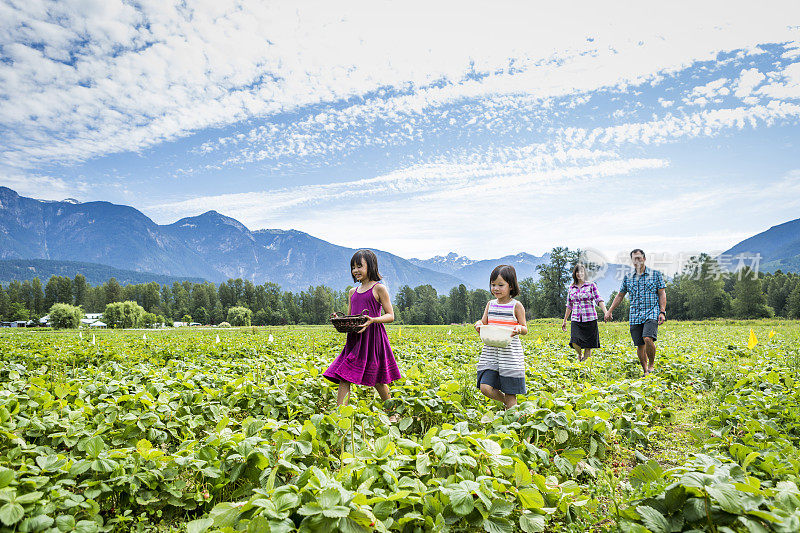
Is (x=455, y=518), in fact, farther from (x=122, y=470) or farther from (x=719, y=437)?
Answer: (x=719, y=437)

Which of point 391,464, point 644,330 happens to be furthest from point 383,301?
point 644,330

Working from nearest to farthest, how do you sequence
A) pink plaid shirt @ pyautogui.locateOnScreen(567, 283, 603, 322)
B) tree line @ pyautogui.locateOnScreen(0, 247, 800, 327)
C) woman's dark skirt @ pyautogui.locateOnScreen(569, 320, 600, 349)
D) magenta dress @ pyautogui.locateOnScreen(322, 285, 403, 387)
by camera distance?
magenta dress @ pyautogui.locateOnScreen(322, 285, 403, 387), pink plaid shirt @ pyautogui.locateOnScreen(567, 283, 603, 322), woman's dark skirt @ pyautogui.locateOnScreen(569, 320, 600, 349), tree line @ pyautogui.locateOnScreen(0, 247, 800, 327)

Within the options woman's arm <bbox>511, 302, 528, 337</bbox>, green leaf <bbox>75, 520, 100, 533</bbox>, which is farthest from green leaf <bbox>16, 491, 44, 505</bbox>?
woman's arm <bbox>511, 302, 528, 337</bbox>

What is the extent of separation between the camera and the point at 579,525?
9.46 feet

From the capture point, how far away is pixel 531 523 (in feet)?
8.23

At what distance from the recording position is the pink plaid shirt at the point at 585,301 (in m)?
8.78

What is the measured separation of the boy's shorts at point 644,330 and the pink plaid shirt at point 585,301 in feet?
2.51

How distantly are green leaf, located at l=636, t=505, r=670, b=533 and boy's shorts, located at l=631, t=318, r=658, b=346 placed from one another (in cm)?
642

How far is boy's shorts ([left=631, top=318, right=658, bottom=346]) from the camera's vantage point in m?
7.93

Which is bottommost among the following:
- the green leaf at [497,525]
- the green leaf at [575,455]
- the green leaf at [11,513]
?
the green leaf at [575,455]

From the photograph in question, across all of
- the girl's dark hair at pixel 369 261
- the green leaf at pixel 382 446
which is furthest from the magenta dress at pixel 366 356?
the green leaf at pixel 382 446

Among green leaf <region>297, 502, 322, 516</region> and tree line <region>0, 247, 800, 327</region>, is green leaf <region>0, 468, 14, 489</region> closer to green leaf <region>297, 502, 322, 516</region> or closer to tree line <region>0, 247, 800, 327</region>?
green leaf <region>297, 502, 322, 516</region>

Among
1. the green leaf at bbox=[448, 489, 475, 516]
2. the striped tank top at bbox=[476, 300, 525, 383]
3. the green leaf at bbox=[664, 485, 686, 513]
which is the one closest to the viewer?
the green leaf at bbox=[664, 485, 686, 513]

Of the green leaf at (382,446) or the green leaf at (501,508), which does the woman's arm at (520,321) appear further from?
the green leaf at (501,508)
